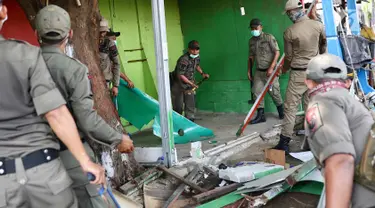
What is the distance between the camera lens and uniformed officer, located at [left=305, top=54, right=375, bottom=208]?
2.04m

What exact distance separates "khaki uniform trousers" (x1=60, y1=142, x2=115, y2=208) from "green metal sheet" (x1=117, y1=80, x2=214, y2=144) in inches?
136

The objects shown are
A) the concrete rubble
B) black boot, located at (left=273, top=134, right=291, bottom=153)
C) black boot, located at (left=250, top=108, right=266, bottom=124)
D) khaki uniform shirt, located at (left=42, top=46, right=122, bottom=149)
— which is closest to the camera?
khaki uniform shirt, located at (left=42, top=46, right=122, bottom=149)

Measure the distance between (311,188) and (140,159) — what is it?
2.32 m

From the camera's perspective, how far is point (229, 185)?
188 inches

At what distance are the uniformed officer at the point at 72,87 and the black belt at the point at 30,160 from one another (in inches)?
17.0

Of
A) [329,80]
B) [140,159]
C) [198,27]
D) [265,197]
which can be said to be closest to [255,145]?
[140,159]

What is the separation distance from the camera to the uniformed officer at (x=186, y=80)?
8.41 metres

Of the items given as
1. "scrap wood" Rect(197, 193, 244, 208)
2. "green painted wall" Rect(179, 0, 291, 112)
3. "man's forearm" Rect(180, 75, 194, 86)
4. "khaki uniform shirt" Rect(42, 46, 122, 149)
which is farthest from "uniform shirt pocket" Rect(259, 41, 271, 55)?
"khaki uniform shirt" Rect(42, 46, 122, 149)

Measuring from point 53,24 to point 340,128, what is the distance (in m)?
1.89

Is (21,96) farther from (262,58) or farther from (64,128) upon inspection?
(262,58)

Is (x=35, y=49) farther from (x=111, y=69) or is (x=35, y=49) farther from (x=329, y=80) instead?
(x=111, y=69)

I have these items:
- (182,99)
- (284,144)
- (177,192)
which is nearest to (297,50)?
(284,144)

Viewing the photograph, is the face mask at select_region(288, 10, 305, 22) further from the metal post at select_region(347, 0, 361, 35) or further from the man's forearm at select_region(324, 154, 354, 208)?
the man's forearm at select_region(324, 154, 354, 208)

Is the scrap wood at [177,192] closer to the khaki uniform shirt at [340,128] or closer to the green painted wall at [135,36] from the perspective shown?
the khaki uniform shirt at [340,128]
